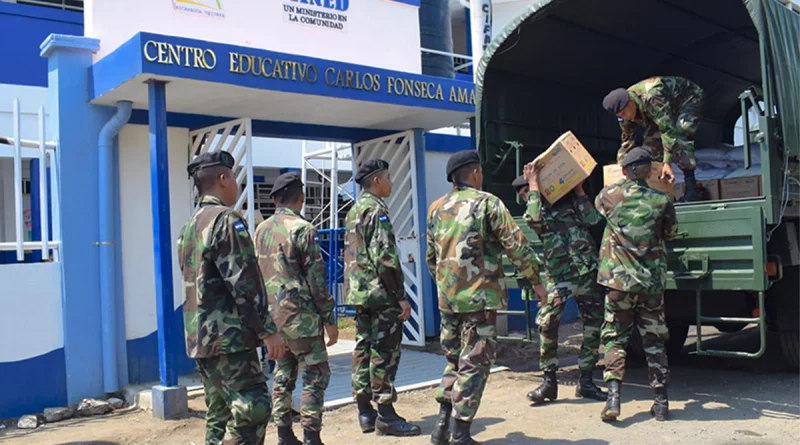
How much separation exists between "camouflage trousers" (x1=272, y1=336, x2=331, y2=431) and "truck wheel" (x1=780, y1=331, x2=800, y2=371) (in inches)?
145

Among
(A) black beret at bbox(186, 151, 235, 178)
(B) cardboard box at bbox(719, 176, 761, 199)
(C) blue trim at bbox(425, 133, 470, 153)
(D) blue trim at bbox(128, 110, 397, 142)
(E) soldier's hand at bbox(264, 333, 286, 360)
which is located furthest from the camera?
(C) blue trim at bbox(425, 133, 470, 153)

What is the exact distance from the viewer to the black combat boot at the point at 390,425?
15.4 feet

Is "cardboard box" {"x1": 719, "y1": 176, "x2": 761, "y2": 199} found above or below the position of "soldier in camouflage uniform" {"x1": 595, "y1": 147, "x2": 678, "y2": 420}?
above

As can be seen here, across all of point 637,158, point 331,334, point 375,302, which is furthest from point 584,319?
point 331,334

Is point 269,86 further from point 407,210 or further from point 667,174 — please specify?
point 667,174

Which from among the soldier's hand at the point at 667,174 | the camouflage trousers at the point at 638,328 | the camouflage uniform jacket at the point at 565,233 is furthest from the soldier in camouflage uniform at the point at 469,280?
the soldier's hand at the point at 667,174

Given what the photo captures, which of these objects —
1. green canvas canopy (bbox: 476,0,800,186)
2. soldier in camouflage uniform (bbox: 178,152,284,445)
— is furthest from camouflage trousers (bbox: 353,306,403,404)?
green canvas canopy (bbox: 476,0,800,186)

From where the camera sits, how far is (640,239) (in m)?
4.75

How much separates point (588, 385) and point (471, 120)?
3.54 metres

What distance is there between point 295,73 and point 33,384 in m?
3.31

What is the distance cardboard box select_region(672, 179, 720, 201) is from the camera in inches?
227

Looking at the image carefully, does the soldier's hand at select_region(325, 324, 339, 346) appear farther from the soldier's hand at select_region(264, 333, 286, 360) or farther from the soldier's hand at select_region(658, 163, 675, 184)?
the soldier's hand at select_region(658, 163, 675, 184)

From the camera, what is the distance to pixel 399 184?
8711 millimetres

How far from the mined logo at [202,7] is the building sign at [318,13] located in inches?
26.8
